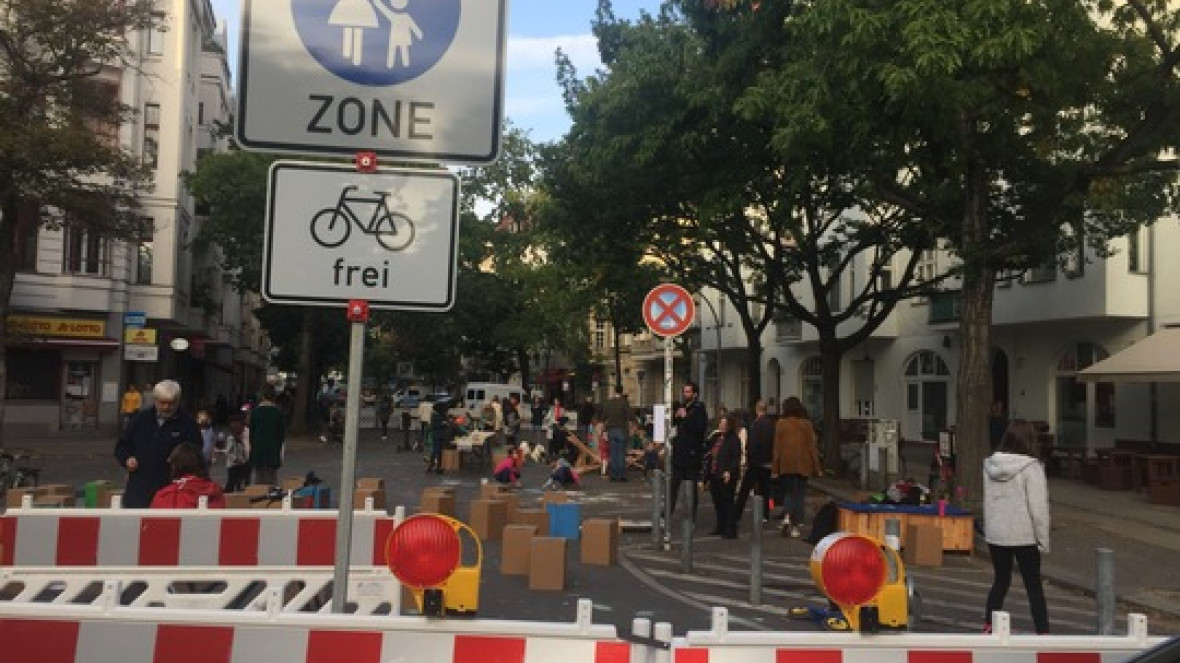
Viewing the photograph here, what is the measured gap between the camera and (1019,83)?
14211mm

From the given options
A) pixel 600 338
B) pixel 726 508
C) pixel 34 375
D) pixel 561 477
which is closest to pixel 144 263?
pixel 34 375

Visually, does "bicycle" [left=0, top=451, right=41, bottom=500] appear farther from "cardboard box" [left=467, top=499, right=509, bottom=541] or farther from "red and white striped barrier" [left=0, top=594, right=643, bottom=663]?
"red and white striped barrier" [left=0, top=594, right=643, bottom=663]

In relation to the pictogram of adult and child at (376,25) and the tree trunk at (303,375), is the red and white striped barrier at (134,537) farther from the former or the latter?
the tree trunk at (303,375)

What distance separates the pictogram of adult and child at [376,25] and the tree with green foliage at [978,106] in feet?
31.7

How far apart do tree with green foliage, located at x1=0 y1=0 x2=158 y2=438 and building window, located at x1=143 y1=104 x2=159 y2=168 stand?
37.0 ft

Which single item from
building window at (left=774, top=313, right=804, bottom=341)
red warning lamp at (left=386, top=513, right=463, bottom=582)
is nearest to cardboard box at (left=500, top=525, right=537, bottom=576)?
red warning lamp at (left=386, top=513, right=463, bottom=582)

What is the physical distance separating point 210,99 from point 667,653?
50.3 metres

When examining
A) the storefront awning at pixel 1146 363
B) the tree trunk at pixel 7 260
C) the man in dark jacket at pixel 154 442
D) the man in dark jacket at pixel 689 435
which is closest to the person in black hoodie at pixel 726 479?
the man in dark jacket at pixel 689 435

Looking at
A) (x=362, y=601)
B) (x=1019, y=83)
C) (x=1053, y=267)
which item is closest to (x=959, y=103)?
(x=1019, y=83)

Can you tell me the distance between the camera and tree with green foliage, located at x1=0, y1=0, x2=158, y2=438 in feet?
76.2

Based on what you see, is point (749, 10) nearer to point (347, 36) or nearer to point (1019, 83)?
point (1019, 83)

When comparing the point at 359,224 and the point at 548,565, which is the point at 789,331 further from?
the point at 359,224

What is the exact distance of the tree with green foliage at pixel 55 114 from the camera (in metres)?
23.2

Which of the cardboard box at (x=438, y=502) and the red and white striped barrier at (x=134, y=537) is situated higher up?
the red and white striped barrier at (x=134, y=537)
